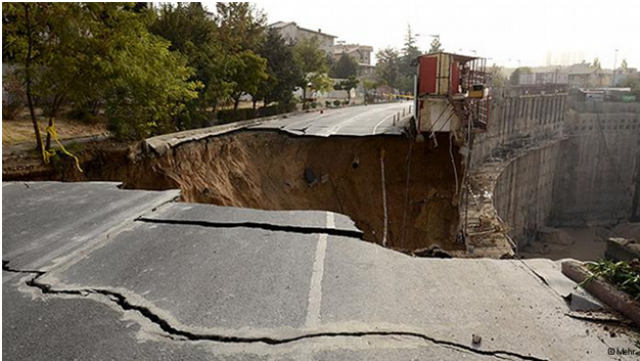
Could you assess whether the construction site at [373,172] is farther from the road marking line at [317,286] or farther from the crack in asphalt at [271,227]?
the road marking line at [317,286]

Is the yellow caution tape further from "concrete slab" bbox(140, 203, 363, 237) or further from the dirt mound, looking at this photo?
the dirt mound

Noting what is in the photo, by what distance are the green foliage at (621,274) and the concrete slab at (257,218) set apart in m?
2.27

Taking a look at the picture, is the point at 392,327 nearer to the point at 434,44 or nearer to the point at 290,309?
the point at 290,309

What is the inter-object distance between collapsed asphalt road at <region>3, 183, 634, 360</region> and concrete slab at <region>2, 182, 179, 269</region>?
0.11 feet

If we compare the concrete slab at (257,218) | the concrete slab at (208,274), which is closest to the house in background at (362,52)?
the concrete slab at (257,218)

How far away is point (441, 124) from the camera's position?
50.9ft

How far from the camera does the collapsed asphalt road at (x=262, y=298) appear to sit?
292 centimetres

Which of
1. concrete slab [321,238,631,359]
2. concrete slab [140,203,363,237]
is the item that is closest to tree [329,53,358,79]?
concrete slab [140,203,363,237]

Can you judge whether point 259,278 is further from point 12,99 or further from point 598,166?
point 598,166

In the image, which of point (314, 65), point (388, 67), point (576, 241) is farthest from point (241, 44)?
point (388, 67)

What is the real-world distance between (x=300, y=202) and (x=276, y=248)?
1187cm

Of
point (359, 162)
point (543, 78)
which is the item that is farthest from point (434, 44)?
point (359, 162)

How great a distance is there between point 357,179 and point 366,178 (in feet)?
1.18

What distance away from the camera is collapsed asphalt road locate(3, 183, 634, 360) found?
2.92 metres
